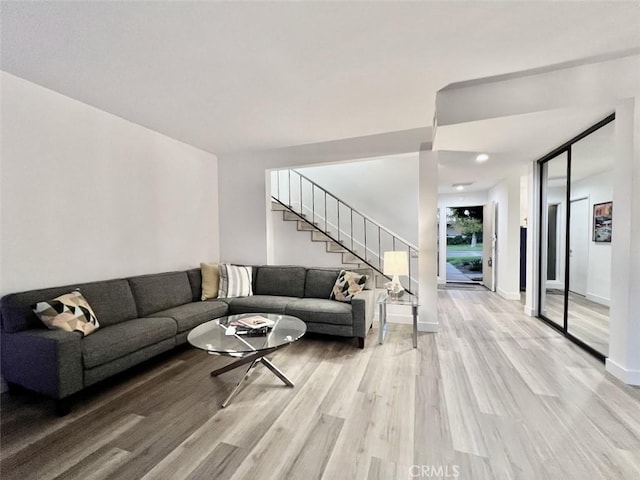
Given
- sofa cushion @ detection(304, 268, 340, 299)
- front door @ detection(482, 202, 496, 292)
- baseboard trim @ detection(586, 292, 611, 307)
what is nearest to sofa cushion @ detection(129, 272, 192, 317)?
sofa cushion @ detection(304, 268, 340, 299)

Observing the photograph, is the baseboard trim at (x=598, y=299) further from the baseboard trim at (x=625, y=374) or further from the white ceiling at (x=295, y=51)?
the white ceiling at (x=295, y=51)

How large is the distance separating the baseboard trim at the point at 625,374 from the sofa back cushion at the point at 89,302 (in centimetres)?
457

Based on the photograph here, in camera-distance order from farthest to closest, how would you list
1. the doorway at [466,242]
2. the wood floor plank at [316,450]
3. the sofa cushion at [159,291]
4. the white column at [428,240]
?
the doorway at [466,242] < the white column at [428,240] < the sofa cushion at [159,291] < the wood floor plank at [316,450]

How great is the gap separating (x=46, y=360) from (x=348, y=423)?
217 centimetres

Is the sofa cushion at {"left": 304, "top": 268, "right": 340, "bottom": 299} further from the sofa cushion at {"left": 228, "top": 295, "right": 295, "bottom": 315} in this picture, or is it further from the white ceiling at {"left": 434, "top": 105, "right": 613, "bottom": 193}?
the white ceiling at {"left": 434, "top": 105, "right": 613, "bottom": 193}

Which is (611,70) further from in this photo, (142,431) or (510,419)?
(142,431)

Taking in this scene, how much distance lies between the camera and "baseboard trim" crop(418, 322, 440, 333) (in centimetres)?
374

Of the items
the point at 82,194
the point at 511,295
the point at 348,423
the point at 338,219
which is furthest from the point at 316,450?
the point at 511,295

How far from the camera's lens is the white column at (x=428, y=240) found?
3686mm

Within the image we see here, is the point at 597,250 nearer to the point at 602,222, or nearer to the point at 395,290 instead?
the point at 602,222

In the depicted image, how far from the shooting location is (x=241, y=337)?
2.39 metres

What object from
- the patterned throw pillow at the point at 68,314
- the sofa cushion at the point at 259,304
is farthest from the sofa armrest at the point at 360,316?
the patterned throw pillow at the point at 68,314

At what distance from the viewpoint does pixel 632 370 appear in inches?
93.7

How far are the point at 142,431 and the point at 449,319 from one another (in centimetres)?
398
